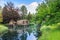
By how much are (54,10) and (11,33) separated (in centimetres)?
66

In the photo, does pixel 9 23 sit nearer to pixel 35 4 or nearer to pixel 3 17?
pixel 3 17

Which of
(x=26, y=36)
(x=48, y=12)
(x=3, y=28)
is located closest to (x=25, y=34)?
(x=26, y=36)

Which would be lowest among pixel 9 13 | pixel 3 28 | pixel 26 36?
pixel 26 36

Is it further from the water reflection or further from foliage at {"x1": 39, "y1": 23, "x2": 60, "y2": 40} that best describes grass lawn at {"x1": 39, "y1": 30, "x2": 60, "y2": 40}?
the water reflection

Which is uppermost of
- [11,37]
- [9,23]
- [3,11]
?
[3,11]

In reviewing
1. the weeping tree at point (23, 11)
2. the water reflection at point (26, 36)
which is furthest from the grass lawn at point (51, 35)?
the weeping tree at point (23, 11)

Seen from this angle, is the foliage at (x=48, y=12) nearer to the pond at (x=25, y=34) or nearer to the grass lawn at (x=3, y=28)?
the pond at (x=25, y=34)

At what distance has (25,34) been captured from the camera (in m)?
2.66

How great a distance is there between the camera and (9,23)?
8.63 ft

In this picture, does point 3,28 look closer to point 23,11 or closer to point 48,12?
point 23,11

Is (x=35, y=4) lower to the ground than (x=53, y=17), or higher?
higher

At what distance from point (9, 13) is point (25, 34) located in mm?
358

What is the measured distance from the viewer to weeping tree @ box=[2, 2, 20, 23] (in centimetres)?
262

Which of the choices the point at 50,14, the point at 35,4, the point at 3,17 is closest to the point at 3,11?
the point at 3,17
